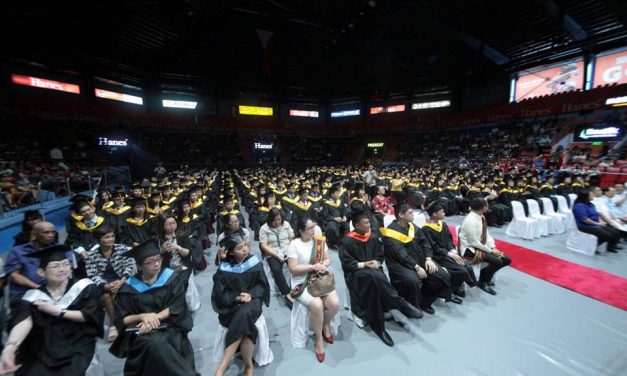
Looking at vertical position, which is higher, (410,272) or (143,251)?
(143,251)

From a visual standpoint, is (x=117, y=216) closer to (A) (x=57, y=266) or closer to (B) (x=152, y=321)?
(A) (x=57, y=266)

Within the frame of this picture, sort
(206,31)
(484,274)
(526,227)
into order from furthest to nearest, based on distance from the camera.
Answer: (206,31), (526,227), (484,274)

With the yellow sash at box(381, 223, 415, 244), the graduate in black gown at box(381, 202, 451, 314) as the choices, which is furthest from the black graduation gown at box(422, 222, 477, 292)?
the yellow sash at box(381, 223, 415, 244)

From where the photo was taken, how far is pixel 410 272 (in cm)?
325

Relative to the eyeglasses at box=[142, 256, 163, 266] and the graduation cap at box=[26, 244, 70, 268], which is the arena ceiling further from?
the eyeglasses at box=[142, 256, 163, 266]

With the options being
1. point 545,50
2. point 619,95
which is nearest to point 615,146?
point 619,95

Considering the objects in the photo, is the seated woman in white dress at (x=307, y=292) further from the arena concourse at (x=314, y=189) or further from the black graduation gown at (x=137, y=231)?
the black graduation gown at (x=137, y=231)

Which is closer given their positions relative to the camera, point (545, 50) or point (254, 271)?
point (254, 271)

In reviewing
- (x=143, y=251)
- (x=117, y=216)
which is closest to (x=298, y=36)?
(x=117, y=216)

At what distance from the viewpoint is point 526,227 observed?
608cm

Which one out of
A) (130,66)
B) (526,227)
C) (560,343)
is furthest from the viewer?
(130,66)

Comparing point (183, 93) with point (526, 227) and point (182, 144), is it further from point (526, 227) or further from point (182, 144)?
point (526, 227)

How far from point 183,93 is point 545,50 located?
30.1 metres

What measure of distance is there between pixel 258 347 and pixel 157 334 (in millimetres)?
1016
